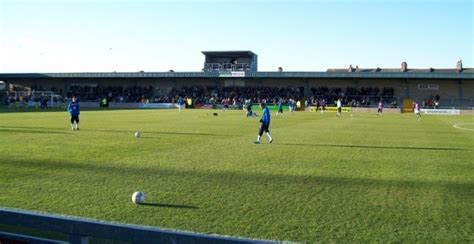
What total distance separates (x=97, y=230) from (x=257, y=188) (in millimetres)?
6212

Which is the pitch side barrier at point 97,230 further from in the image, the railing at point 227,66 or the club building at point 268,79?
the railing at point 227,66

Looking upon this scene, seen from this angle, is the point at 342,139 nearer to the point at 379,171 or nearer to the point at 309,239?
the point at 379,171

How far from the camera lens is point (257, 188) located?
1010 cm

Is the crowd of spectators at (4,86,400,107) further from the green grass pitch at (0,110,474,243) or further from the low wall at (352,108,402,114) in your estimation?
the green grass pitch at (0,110,474,243)

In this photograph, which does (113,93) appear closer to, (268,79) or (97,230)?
(268,79)

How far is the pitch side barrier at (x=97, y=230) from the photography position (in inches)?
151

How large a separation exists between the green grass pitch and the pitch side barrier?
2.92 meters

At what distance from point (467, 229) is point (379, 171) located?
5525mm

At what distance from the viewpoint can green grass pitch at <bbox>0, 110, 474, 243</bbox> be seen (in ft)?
24.1

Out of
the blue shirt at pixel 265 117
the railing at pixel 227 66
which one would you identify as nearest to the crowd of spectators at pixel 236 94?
the railing at pixel 227 66

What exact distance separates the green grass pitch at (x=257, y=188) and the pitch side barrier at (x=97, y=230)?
292 cm

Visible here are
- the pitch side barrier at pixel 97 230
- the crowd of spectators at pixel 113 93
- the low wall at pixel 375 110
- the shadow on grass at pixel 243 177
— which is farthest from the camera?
the crowd of spectators at pixel 113 93

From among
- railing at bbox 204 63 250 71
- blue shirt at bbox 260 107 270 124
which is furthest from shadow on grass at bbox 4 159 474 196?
railing at bbox 204 63 250 71

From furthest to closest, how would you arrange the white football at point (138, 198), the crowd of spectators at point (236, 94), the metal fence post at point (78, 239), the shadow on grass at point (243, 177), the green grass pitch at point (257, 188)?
the crowd of spectators at point (236, 94) → the shadow on grass at point (243, 177) → the white football at point (138, 198) → the green grass pitch at point (257, 188) → the metal fence post at point (78, 239)
